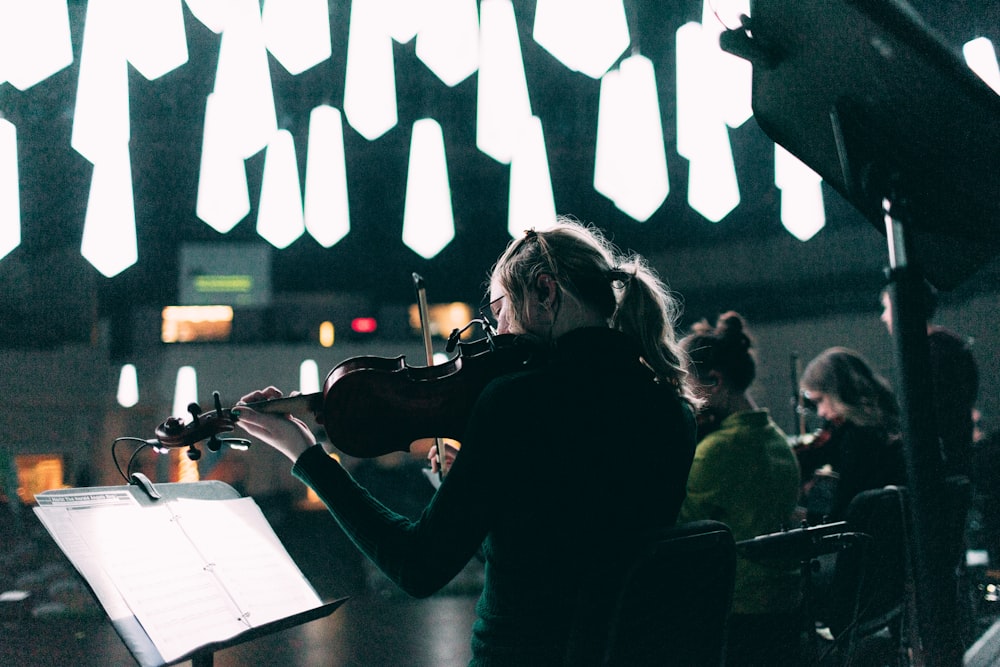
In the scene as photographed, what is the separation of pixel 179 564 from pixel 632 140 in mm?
1895

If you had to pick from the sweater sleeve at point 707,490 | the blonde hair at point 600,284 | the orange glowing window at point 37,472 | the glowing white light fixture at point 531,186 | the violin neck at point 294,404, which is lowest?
the orange glowing window at point 37,472

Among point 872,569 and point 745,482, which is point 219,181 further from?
point 872,569

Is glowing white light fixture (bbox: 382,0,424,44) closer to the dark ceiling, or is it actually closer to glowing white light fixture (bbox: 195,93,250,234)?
glowing white light fixture (bbox: 195,93,250,234)

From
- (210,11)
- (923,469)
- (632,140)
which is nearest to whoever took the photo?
(923,469)

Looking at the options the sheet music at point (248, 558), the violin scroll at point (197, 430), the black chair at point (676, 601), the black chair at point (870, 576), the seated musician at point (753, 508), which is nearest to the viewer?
the black chair at point (676, 601)

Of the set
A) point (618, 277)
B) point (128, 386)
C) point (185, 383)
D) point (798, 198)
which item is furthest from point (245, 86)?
point (128, 386)

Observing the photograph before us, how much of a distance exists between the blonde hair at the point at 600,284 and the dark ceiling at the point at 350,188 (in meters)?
4.09

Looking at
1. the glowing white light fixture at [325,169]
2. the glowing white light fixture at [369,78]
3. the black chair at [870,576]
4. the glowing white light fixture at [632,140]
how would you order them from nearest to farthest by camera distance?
the black chair at [870,576]
the glowing white light fixture at [369,78]
the glowing white light fixture at [632,140]
the glowing white light fixture at [325,169]

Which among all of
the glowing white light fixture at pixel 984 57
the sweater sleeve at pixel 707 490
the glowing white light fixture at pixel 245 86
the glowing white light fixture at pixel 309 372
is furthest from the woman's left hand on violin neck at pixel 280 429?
the glowing white light fixture at pixel 309 372

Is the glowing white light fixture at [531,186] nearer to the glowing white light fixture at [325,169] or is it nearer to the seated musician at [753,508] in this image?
the glowing white light fixture at [325,169]

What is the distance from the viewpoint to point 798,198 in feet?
9.09

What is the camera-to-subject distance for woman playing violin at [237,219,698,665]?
0.93 metres

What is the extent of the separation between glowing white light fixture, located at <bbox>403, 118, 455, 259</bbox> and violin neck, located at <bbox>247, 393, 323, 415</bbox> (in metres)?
1.42

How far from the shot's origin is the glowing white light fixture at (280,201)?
2.72 meters
